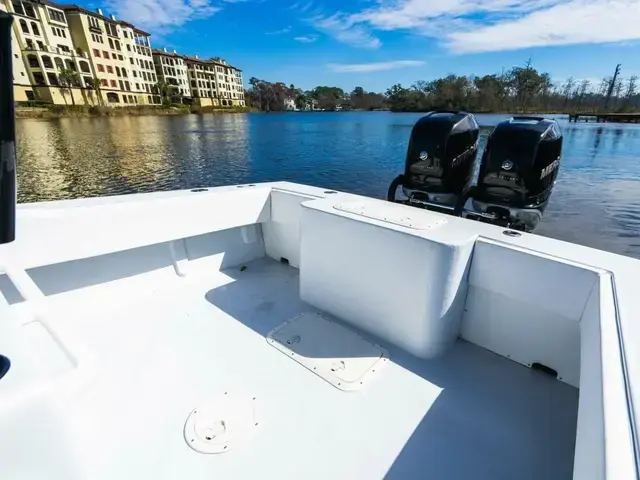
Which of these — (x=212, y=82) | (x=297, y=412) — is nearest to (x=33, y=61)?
(x=212, y=82)

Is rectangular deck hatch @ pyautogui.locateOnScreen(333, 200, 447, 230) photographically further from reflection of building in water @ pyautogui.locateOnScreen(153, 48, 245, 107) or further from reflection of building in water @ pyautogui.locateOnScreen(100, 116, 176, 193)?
reflection of building in water @ pyautogui.locateOnScreen(153, 48, 245, 107)

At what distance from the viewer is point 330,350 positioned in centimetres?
148

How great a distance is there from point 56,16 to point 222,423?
4550cm

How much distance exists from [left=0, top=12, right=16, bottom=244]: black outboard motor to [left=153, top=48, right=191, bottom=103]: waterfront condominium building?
177 feet

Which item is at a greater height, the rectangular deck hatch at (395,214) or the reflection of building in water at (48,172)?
the rectangular deck hatch at (395,214)

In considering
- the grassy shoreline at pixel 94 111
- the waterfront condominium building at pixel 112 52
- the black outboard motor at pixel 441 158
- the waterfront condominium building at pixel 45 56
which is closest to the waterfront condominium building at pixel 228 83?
the grassy shoreline at pixel 94 111

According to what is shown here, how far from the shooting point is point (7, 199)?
0.72 meters

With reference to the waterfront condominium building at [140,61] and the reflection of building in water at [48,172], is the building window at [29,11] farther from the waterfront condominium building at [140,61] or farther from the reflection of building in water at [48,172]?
the reflection of building in water at [48,172]

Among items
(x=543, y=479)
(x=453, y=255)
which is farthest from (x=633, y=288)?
(x=543, y=479)

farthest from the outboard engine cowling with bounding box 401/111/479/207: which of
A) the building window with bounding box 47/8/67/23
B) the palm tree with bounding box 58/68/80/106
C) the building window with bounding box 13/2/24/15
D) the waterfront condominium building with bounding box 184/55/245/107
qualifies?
the waterfront condominium building with bounding box 184/55/245/107

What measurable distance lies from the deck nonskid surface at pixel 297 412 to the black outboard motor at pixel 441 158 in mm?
1422

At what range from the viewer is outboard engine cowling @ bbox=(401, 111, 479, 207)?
2580 mm

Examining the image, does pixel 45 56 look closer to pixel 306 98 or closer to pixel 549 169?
→ pixel 549 169

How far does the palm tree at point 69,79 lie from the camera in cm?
3120
